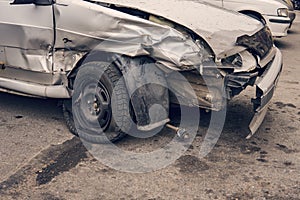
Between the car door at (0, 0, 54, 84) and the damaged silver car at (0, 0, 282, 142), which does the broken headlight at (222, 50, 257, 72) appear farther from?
the car door at (0, 0, 54, 84)

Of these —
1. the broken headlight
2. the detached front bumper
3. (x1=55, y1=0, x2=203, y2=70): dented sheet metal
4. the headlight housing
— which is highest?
(x1=55, y1=0, x2=203, y2=70): dented sheet metal

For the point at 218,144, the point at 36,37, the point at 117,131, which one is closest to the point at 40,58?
the point at 36,37

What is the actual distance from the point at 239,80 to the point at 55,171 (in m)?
1.67

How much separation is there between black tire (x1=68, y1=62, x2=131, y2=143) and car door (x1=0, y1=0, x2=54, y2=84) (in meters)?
0.40

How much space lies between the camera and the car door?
13.8ft

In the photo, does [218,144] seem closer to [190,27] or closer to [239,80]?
[239,80]

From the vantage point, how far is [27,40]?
430 centimetres

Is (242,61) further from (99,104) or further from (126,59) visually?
(99,104)

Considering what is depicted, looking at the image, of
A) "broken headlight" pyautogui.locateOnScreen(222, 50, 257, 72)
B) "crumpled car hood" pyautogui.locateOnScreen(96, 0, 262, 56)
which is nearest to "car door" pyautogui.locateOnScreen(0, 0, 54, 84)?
"crumpled car hood" pyautogui.locateOnScreen(96, 0, 262, 56)

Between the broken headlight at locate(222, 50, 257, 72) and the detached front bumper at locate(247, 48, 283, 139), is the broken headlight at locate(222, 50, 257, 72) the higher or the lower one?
the higher one

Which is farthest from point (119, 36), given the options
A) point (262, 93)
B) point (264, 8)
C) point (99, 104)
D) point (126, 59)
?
point (264, 8)

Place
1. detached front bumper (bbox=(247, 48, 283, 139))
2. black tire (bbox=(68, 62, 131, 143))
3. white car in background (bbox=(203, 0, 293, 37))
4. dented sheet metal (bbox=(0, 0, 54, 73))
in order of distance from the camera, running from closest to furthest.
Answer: detached front bumper (bbox=(247, 48, 283, 139))
black tire (bbox=(68, 62, 131, 143))
dented sheet metal (bbox=(0, 0, 54, 73))
white car in background (bbox=(203, 0, 293, 37))

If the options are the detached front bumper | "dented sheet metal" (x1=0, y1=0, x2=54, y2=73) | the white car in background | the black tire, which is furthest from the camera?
the white car in background

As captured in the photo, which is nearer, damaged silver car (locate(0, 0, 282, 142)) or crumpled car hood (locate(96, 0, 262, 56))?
damaged silver car (locate(0, 0, 282, 142))
